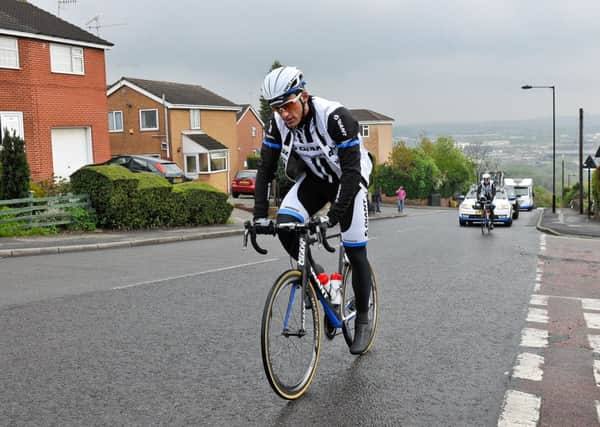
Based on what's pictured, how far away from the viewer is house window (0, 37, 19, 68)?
87.8ft

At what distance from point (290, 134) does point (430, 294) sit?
423cm

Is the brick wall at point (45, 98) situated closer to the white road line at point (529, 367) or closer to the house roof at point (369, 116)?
the white road line at point (529, 367)

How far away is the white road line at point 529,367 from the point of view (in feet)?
16.1

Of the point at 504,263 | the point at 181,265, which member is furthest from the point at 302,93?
the point at 504,263

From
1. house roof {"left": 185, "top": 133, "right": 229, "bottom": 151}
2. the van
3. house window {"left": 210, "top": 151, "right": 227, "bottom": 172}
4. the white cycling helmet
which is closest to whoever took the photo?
the white cycling helmet

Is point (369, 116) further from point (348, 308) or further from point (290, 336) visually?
point (290, 336)

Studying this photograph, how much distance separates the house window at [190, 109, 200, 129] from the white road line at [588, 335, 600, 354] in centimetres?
4685

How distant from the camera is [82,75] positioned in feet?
→ 99.4

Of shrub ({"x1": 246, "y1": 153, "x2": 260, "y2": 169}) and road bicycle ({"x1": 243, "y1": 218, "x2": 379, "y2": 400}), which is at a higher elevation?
shrub ({"x1": 246, "y1": 153, "x2": 260, "y2": 169})

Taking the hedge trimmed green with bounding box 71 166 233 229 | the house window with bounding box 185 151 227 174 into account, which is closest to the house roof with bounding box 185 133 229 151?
the house window with bounding box 185 151 227 174

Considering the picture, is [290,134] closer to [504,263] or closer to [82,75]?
[504,263]

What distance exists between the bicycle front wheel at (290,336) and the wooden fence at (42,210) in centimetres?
1369

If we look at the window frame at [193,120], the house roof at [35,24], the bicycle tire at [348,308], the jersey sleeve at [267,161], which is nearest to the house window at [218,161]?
the window frame at [193,120]

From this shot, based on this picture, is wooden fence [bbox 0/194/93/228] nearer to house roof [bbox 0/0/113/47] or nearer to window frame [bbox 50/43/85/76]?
house roof [bbox 0/0/113/47]
